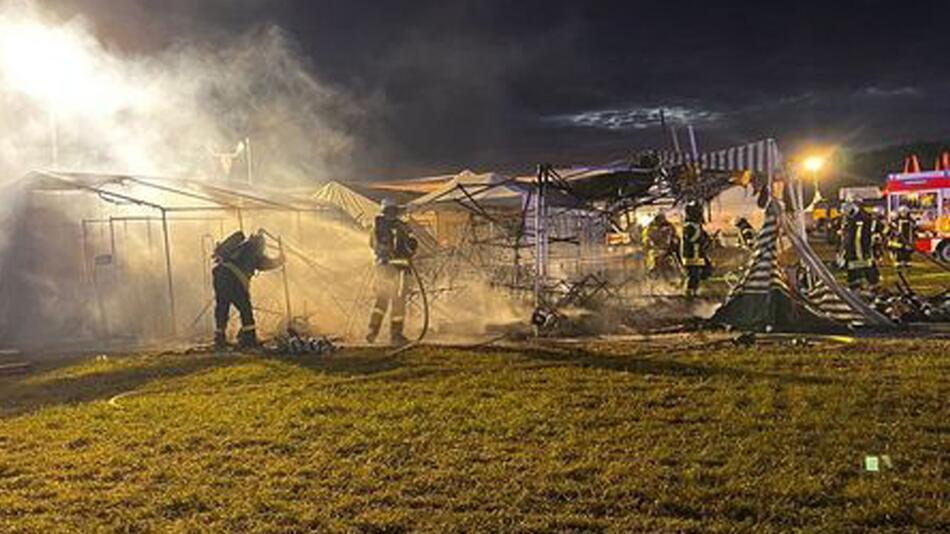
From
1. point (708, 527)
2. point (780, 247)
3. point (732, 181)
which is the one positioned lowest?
point (708, 527)

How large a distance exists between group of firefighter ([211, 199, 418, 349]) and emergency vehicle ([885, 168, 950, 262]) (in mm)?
19157

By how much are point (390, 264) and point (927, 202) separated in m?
21.5

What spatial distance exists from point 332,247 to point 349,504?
15.7 meters

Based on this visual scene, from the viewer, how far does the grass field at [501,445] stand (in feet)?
16.9

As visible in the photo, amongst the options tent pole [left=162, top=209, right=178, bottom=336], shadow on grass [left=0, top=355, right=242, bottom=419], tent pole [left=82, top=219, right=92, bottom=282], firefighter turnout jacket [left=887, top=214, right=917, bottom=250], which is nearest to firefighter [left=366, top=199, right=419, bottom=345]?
shadow on grass [left=0, top=355, right=242, bottom=419]

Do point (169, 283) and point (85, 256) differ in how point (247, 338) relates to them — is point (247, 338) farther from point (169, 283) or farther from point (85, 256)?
point (85, 256)

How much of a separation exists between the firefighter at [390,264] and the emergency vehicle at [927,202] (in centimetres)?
1908

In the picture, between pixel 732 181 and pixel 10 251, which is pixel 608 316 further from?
pixel 10 251

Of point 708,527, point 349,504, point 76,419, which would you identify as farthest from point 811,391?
point 76,419

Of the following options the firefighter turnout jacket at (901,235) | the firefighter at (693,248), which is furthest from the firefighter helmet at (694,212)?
the firefighter turnout jacket at (901,235)

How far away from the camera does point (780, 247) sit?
42.4 ft

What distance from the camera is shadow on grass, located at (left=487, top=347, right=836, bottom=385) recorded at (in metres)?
8.73

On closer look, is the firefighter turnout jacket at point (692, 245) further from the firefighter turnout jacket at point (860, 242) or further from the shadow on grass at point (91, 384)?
the shadow on grass at point (91, 384)

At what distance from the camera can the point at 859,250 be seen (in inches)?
629
